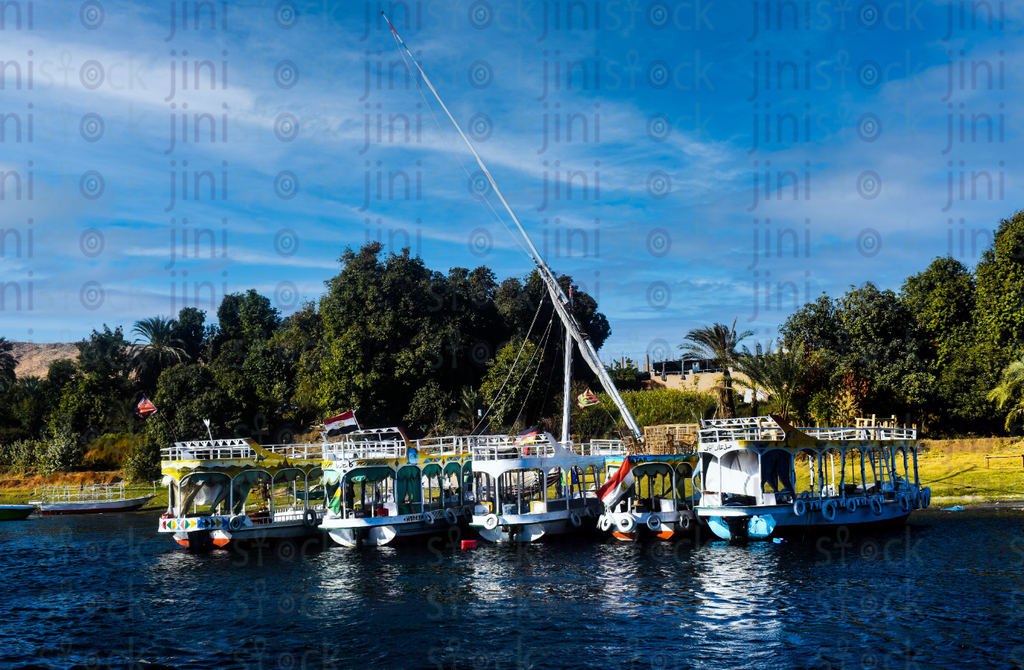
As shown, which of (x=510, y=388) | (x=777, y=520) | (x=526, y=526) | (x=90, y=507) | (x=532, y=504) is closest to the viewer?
(x=777, y=520)

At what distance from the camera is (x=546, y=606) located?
31609mm

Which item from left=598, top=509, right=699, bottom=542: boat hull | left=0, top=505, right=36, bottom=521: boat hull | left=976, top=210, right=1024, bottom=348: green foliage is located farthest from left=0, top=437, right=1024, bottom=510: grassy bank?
left=0, top=505, right=36, bottom=521: boat hull

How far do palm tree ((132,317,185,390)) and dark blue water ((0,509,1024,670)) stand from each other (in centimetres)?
6940

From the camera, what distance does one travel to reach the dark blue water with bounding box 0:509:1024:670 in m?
25.3

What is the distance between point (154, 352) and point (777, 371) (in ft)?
285

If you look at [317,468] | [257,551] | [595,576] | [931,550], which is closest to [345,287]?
[317,468]

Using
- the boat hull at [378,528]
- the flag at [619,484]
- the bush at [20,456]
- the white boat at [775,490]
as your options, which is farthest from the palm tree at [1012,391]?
the bush at [20,456]

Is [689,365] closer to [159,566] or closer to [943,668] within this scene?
[159,566]

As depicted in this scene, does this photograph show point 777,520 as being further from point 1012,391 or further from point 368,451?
point 1012,391

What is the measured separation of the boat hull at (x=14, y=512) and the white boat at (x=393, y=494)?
41.7m

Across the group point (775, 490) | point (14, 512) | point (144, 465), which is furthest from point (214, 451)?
point (144, 465)

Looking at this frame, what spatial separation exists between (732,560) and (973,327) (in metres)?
51.2

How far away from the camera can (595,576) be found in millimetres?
37375

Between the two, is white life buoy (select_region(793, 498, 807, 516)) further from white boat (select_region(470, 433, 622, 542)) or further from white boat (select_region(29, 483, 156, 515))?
white boat (select_region(29, 483, 156, 515))
